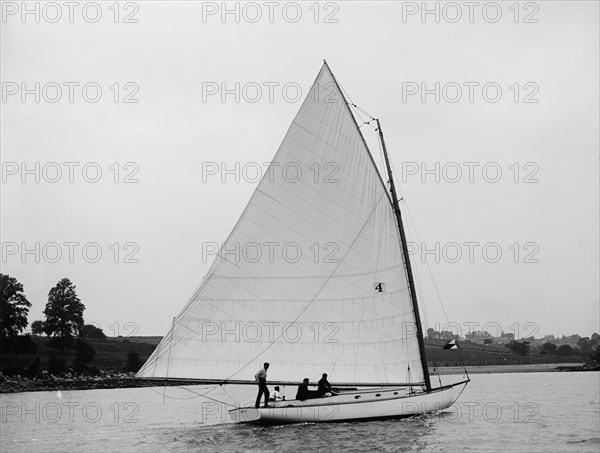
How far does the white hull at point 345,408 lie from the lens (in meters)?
41.1

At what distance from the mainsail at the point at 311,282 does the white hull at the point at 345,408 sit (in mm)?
924

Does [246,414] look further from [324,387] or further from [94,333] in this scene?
[94,333]

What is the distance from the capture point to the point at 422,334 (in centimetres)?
4434

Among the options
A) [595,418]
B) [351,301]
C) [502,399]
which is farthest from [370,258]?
[502,399]

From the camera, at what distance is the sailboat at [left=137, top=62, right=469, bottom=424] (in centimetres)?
4012

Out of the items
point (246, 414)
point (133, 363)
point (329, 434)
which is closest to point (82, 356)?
point (133, 363)

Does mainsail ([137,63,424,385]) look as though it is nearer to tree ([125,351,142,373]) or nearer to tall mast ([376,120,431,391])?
tall mast ([376,120,431,391])

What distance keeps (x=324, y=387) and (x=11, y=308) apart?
97.1 meters

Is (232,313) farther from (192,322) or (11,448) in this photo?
(11,448)

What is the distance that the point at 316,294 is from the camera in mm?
41906

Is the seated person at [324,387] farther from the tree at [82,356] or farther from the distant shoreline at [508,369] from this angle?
the distant shoreline at [508,369]

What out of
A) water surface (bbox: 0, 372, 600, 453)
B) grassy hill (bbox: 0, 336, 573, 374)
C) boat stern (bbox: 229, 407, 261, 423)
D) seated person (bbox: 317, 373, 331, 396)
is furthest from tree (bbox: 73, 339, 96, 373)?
seated person (bbox: 317, 373, 331, 396)

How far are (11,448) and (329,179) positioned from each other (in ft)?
65.8

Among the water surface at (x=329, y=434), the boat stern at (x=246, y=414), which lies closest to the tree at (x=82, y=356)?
the water surface at (x=329, y=434)
